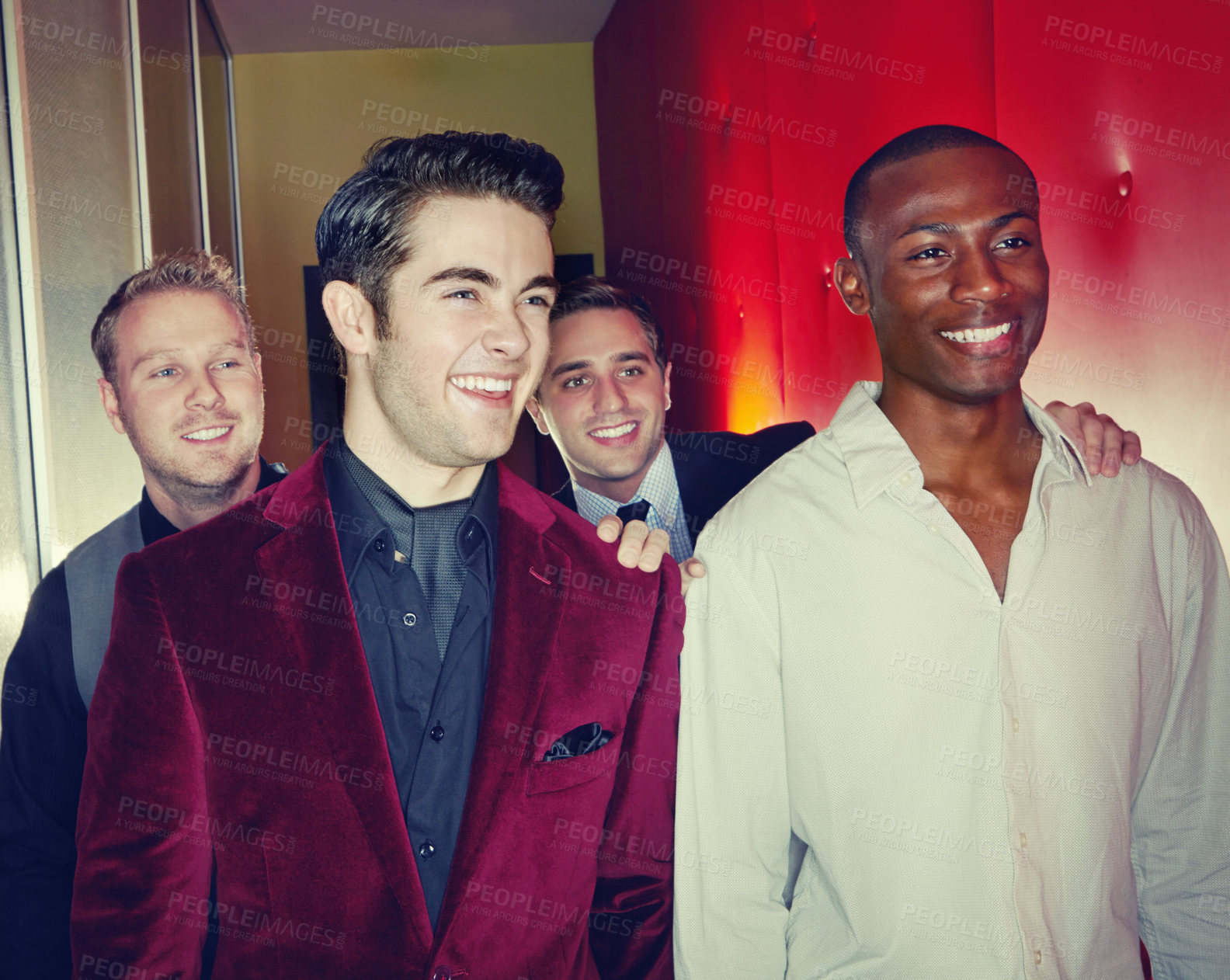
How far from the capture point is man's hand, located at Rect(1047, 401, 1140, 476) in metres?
1.47

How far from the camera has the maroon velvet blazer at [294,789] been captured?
123cm

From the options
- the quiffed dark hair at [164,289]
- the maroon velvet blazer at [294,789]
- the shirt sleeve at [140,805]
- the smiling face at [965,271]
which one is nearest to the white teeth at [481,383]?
the maroon velvet blazer at [294,789]

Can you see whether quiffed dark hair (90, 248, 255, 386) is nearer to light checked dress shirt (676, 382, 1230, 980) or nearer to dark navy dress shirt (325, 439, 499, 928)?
dark navy dress shirt (325, 439, 499, 928)

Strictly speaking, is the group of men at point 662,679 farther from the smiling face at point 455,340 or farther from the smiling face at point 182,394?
the smiling face at point 182,394

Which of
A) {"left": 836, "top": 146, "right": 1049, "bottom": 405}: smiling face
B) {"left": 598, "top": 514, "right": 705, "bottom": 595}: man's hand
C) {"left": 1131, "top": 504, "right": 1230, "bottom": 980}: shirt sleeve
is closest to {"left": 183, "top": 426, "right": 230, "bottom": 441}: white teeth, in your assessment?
{"left": 598, "top": 514, "right": 705, "bottom": 595}: man's hand

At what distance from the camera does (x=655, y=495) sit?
2457mm

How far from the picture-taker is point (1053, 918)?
4.27ft

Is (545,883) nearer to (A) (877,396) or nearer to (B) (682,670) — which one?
(B) (682,670)

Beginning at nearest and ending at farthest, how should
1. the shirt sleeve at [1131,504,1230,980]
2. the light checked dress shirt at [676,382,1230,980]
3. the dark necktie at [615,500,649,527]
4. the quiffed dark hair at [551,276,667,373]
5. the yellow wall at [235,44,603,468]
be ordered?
the light checked dress shirt at [676,382,1230,980] < the shirt sleeve at [1131,504,1230,980] < the dark necktie at [615,500,649,527] < the quiffed dark hair at [551,276,667,373] < the yellow wall at [235,44,603,468]

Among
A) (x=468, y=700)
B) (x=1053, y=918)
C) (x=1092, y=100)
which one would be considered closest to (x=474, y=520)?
(x=468, y=700)

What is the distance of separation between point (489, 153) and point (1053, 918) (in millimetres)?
1478

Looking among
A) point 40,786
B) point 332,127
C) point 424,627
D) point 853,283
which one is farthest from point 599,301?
point 332,127

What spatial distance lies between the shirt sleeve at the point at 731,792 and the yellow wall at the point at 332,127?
4.36 metres

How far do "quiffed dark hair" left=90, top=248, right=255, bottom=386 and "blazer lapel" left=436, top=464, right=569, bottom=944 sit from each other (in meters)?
1.02
